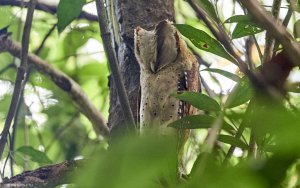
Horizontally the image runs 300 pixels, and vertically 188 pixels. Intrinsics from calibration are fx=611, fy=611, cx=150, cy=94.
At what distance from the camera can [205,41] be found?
932 mm

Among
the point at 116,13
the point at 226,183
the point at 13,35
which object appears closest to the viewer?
the point at 226,183

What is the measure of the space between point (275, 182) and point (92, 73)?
2.12m

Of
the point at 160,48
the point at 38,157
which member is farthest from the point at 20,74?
the point at 160,48

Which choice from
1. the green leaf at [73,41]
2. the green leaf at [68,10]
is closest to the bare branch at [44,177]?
the green leaf at [68,10]

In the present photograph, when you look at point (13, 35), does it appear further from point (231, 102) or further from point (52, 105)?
point (231, 102)

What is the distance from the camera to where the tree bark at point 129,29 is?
1481 millimetres

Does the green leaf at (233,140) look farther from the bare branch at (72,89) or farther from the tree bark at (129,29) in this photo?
the bare branch at (72,89)

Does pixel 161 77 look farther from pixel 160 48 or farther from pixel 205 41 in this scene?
pixel 205 41

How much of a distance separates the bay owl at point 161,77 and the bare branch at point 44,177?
18 cm

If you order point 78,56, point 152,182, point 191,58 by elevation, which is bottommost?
point 78,56

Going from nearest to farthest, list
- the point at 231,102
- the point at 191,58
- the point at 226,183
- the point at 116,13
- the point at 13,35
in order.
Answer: the point at 226,183 → the point at 231,102 → the point at 191,58 → the point at 116,13 → the point at 13,35

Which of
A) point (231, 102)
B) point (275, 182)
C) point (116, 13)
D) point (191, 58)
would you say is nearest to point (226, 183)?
point (275, 182)

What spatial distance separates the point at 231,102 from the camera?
758 millimetres

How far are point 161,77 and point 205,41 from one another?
0.36m
